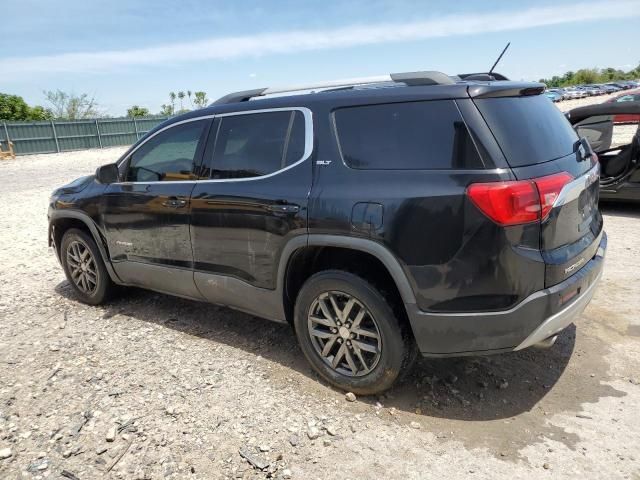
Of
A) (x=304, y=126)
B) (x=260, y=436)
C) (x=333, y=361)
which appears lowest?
(x=260, y=436)

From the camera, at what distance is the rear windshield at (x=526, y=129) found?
2521mm

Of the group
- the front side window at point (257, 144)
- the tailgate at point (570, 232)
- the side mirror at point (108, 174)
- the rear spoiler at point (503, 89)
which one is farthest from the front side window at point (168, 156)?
the tailgate at point (570, 232)

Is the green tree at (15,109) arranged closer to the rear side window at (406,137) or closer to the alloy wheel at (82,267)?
the alloy wheel at (82,267)

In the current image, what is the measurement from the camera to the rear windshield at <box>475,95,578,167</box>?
252 cm

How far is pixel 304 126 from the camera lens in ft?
10.3

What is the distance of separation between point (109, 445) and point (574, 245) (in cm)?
287

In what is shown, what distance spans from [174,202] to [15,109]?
4239 centimetres

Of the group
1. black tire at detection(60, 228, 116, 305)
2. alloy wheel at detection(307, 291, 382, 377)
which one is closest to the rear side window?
alloy wheel at detection(307, 291, 382, 377)

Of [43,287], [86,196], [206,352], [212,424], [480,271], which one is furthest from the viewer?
[43,287]

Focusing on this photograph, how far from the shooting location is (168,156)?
3965 mm

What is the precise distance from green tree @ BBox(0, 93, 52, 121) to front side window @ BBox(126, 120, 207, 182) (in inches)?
1617

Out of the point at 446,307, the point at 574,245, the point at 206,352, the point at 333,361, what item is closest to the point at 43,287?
the point at 206,352

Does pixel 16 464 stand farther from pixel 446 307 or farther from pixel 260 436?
pixel 446 307

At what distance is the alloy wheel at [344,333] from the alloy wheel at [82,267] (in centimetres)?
261
